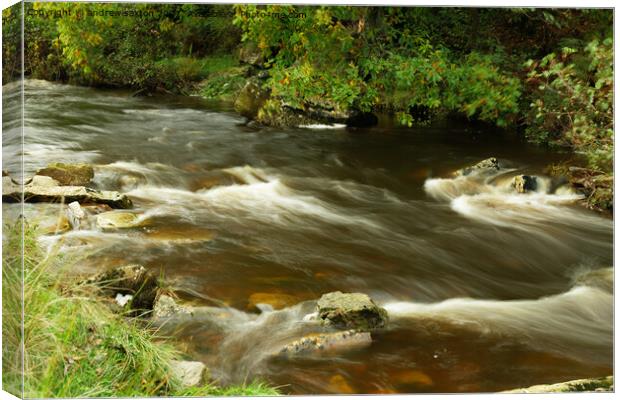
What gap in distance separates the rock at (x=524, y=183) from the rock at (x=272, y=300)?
152 cm

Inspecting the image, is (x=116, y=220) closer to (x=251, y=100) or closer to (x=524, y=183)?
(x=251, y=100)

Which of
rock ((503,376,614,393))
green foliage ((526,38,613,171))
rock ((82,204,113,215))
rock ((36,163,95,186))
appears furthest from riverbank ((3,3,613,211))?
rock ((503,376,614,393))

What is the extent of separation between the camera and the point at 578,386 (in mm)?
3607

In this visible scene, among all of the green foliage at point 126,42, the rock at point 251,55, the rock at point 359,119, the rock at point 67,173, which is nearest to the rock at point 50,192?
the rock at point 67,173

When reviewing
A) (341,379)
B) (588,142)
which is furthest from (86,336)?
(588,142)

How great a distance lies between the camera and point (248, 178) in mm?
4055

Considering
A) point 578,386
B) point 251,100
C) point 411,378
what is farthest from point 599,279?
point 251,100

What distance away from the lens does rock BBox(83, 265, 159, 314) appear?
3545 mm

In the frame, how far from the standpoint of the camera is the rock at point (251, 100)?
418 cm

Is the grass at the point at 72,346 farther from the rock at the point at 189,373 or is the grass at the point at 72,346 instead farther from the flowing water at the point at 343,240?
the flowing water at the point at 343,240

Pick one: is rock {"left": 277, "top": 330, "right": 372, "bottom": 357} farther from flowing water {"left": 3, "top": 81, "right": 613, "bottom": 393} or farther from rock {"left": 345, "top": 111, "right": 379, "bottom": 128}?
rock {"left": 345, "top": 111, "right": 379, "bottom": 128}

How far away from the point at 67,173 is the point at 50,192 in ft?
0.42

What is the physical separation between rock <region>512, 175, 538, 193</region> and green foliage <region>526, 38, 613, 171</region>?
234 millimetres

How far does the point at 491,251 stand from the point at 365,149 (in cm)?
97
